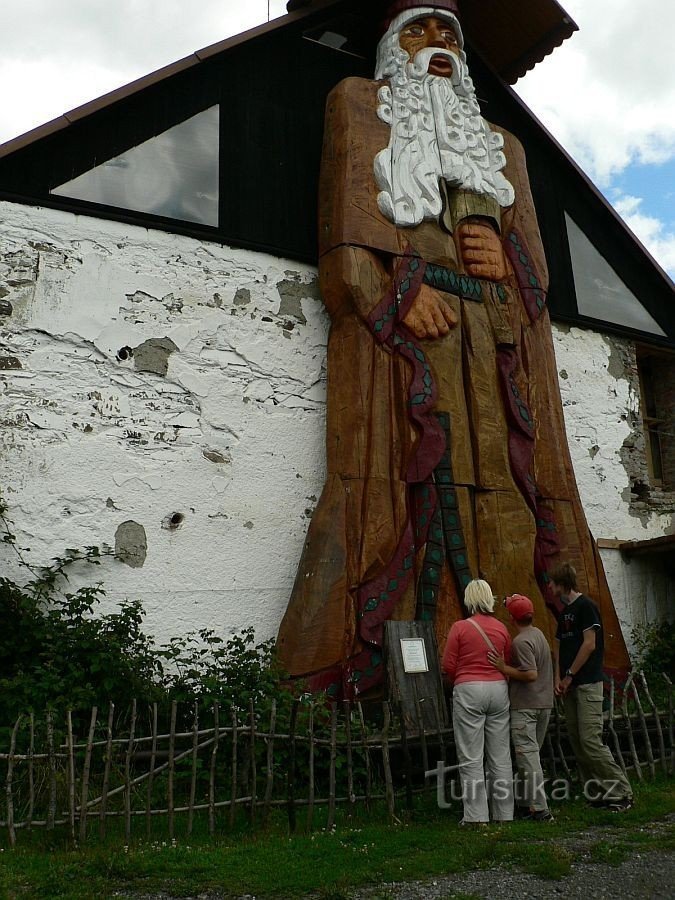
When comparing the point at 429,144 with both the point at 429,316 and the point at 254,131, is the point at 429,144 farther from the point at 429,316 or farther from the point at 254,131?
the point at 429,316

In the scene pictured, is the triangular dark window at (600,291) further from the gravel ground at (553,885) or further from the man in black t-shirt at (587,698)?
the gravel ground at (553,885)

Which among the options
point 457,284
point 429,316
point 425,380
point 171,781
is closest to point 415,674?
point 171,781

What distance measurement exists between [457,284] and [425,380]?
0.99m

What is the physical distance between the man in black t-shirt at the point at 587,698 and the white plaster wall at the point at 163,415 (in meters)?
2.35

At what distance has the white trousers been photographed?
477 cm

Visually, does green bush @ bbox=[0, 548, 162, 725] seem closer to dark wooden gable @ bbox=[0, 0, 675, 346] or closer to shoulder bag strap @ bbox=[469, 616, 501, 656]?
shoulder bag strap @ bbox=[469, 616, 501, 656]

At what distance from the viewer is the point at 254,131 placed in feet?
26.0

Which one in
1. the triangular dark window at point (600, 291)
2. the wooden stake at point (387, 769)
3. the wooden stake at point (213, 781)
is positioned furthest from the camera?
the triangular dark window at point (600, 291)

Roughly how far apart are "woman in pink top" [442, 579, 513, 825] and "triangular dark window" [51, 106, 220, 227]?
164 inches

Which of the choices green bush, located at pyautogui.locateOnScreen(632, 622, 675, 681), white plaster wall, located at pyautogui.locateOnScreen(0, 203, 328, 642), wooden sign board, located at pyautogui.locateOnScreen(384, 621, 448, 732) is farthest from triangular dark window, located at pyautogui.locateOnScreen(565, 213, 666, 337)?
wooden sign board, located at pyautogui.locateOnScreen(384, 621, 448, 732)

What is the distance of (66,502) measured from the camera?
629 centimetres

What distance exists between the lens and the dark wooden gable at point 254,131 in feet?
22.8

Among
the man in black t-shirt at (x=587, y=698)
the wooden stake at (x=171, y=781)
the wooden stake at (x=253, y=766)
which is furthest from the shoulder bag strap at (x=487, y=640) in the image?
the wooden stake at (x=171, y=781)

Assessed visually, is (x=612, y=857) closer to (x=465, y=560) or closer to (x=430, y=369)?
(x=465, y=560)
